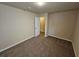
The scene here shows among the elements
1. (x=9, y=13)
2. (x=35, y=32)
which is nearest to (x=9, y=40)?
(x=9, y=13)

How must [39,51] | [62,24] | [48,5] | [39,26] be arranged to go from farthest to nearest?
[39,26]
[62,24]
[39,51]
[48,5]

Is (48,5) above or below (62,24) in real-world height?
above

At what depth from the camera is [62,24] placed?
4.79 metres

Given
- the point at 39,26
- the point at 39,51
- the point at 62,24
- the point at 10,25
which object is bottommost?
the point at 39,51

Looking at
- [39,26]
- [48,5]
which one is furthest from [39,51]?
[39,26]

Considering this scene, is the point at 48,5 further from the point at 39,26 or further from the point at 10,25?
the point at 39,26

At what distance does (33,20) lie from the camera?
17.3 feet

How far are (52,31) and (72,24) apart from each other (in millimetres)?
1941

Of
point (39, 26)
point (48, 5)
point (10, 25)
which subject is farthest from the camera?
point (39, 26)

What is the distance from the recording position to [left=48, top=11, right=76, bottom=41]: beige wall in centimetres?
421

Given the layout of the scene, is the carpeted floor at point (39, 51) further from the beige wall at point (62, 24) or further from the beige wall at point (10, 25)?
the beige wall at point (62, 24)

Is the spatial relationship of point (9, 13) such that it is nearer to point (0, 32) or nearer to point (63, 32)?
point (0, 32)

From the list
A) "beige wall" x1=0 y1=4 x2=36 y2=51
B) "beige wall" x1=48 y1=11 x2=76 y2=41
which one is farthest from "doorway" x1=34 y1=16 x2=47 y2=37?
"beige wall" x1=0 y1=4 x2=36 y2=51

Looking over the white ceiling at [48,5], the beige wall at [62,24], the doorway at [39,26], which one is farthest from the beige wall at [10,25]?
the beige wall at [62,24]
